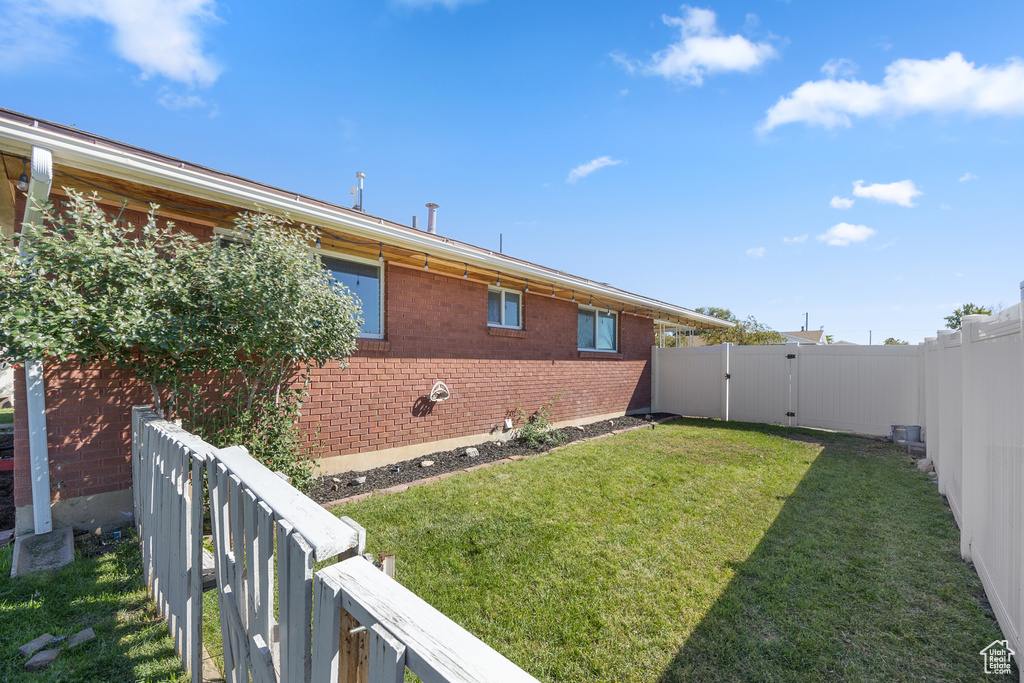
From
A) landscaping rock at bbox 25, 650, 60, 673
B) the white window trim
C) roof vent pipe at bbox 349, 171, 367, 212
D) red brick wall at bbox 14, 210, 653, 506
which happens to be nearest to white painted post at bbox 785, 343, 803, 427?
red brick wall at bbox 14, 210, 653, 506

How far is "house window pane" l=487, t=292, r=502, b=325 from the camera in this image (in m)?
7.59

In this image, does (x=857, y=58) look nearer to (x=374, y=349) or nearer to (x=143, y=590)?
(x=374, y=349)

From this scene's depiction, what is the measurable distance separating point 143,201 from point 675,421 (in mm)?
10211

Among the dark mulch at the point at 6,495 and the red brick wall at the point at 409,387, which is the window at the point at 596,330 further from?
the dark mulch at the point at 6,495

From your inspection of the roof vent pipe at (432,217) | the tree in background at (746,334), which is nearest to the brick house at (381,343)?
the roof vent pipe at (432,217)

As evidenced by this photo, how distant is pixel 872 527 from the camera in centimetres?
394

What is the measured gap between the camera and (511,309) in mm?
7949

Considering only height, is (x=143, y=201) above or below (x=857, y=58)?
below

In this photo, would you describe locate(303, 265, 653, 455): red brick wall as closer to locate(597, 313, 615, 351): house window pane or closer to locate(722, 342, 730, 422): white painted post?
locate(597, 313, 615, 351): house window pane

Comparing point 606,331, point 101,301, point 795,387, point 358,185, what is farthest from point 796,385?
point 101,301

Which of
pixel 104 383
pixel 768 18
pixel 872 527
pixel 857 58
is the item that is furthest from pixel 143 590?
pixel 857 58

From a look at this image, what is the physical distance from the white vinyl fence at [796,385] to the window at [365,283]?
8.26 meters

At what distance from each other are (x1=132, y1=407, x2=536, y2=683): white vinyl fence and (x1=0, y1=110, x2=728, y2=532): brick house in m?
2.19

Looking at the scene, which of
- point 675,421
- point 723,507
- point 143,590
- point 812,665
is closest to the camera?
point 812,665
